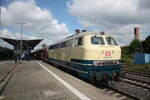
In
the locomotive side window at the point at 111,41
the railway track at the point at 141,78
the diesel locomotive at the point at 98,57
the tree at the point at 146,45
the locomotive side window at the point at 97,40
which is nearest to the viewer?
the diesel locomotive at the point at 98,57

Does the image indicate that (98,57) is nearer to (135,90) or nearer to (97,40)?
(97,40)

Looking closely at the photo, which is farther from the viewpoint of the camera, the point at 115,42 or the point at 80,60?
the point at 115,42

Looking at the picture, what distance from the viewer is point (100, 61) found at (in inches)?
373

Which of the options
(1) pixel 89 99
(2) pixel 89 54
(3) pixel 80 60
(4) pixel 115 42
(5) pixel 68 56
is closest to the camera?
(1) pixel 89 99

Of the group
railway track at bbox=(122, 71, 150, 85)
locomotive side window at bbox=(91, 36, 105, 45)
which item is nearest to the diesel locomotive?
locomotive side window at bbox=(91, 36, 105, 45)

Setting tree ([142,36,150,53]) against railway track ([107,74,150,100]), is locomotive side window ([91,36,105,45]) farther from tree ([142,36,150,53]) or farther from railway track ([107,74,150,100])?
tree ([142,36,150,53])

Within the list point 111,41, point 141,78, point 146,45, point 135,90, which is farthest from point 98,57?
point 146,45

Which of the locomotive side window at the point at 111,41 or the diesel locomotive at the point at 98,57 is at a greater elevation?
the locomotive side window at the point at 111,41

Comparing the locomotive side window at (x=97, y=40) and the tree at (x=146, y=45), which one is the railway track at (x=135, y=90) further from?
the tree at (x=146, y=45)

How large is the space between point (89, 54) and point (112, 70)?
1.68m

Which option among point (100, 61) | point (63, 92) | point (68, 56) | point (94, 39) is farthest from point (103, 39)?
point (63, 92)

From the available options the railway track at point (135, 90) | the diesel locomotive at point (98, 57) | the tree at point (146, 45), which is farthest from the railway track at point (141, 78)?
the tree at point (146, 45)

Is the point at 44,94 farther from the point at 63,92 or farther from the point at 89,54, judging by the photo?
the point at 89,54

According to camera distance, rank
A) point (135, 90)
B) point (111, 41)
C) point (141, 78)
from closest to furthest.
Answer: point (135, 90) < point (111, 41) < point (141, 78)
